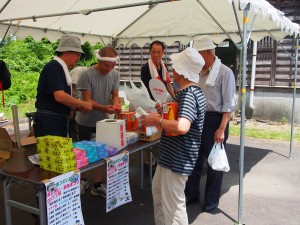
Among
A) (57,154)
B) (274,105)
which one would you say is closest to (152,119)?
(57,154)

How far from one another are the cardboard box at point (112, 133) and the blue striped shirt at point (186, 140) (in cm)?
44

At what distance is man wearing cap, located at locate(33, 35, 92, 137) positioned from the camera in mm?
2452

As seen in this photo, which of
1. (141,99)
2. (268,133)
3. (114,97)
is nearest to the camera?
(141,99)

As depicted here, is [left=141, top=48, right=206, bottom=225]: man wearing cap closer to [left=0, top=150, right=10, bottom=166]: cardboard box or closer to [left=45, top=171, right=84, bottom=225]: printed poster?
[left=45, top=171, right=84, bottom=225]: printed poster

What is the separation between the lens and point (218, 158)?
2748mm

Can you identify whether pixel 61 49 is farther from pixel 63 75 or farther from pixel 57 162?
pixel 57 162

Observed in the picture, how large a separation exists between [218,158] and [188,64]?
3.66ft

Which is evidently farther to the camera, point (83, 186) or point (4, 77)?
point (4, 77)

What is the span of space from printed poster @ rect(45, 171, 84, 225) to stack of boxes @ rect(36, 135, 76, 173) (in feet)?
0.21

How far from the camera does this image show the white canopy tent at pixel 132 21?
13.6ft

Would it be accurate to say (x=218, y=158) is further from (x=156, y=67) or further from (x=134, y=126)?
A: (x=156, y=67)

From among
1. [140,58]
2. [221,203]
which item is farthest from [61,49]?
[140,58]

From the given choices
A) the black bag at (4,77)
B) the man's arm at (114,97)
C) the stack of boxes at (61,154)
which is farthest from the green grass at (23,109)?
the stack of boxes at (61,154)

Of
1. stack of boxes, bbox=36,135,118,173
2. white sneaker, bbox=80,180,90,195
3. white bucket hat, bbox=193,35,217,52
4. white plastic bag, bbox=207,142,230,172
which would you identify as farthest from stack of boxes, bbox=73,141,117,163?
white sneaker, bbox=80,180,90,195
